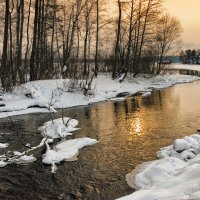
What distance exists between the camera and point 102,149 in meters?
11.5

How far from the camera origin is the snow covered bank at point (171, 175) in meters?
6.65

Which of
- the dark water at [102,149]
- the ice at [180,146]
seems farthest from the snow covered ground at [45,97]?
the ice at [180,146]

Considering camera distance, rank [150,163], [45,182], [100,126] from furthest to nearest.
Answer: [100,126]
[150,163]
[45,182]

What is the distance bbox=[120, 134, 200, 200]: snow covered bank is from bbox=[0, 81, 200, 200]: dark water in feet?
1.23

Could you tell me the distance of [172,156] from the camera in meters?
10.3

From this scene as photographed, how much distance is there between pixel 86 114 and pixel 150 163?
880cm

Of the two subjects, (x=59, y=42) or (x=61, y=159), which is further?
(x=59, y=42)

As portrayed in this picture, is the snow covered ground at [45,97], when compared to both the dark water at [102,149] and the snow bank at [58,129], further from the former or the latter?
the snow bank at [58,129]

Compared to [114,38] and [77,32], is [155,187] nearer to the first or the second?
[77,32]

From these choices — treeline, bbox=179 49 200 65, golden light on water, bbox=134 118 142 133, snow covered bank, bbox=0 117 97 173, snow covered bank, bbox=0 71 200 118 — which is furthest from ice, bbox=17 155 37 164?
treeline, bbox=179 49 200 65

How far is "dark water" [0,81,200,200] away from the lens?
8.26m

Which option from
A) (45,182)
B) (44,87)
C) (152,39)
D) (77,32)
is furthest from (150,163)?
(152,39)

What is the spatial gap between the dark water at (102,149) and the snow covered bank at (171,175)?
37 cm

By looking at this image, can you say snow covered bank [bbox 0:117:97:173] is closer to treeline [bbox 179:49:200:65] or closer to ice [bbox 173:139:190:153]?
ice [bbox 173:139:190:153]
